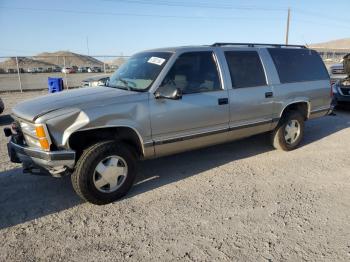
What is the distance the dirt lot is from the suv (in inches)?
18.0

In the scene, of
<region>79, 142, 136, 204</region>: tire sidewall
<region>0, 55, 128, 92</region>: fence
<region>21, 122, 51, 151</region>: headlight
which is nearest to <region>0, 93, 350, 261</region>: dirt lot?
<region>79, 142, 136, 204</region>: tire sidewall

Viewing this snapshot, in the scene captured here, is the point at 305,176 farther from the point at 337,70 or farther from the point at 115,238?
the point at 337,70

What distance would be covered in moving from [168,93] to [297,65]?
10.2ft

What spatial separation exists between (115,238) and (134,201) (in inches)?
31.7

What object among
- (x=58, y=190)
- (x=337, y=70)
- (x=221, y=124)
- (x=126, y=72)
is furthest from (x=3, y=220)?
(x=337, y=70)

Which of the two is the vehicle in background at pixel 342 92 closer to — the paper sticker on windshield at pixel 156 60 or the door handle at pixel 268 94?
the door handle at pixel 268 94

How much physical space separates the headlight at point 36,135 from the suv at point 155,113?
0.4 inches

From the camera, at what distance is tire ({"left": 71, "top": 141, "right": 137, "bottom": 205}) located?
12.3 ft

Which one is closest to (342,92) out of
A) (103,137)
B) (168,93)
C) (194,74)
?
(194,74)

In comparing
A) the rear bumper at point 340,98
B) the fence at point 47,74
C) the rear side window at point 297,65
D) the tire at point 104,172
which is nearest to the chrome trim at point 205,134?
the tire at point 104,172

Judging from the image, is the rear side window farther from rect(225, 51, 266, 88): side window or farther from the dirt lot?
the dirt lot

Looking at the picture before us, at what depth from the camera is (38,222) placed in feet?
11.8

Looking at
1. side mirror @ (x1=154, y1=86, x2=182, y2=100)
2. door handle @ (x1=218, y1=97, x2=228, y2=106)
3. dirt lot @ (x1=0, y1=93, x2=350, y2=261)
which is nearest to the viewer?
dirt lot @ (x1=0, y1=93, x2=350, y2=261)

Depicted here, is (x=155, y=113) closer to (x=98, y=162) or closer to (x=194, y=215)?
(x=98, y=162)
